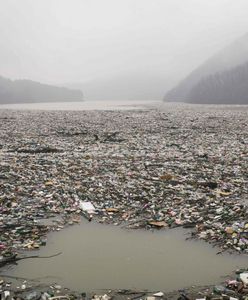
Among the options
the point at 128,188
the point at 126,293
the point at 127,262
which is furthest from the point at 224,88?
the point at 126,293

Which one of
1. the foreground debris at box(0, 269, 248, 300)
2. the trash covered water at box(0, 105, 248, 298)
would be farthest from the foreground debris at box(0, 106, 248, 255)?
the foreground debris at box(0, 269, 248, 300)

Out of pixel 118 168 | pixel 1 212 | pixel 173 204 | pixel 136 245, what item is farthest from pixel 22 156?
pixel 136 245

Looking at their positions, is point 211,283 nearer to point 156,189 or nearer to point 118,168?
point 156,189

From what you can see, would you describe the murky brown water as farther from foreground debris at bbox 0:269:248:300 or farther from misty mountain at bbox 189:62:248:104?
misty mountain at bbox 189:62:248:104

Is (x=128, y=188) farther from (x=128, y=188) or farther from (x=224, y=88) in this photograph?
(x=224, y=88)

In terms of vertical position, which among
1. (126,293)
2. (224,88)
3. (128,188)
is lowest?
(126,293)

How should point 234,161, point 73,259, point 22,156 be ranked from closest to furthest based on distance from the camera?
point 73,259 → point 234,161 → point 22,156
